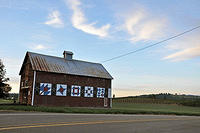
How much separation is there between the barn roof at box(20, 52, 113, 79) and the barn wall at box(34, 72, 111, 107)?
0.62m

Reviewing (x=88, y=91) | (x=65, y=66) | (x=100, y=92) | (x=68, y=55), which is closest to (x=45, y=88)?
(x=65, y=66)

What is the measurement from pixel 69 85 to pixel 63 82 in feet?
3.14

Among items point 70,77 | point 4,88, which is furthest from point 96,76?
point 4,88

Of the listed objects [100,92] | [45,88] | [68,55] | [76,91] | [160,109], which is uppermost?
[68,55]

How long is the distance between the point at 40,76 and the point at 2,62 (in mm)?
16920

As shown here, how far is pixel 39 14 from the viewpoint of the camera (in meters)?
20.2

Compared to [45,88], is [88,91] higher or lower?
lower

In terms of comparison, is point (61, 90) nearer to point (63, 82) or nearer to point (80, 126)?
point (63, 82)

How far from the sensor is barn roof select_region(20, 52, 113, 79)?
29.1 metres

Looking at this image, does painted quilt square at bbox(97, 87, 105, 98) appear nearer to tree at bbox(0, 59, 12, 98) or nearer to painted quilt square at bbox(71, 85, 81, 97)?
painted quilt square at bbox(71, 85, 81, 97)

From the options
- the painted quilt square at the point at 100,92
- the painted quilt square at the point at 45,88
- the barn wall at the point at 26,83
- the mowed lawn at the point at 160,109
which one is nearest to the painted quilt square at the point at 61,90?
the painted quilt square at the point at 45,88

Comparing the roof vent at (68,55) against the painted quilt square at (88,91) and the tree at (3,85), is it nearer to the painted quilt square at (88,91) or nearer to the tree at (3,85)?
the painted quilt square at (88,91)

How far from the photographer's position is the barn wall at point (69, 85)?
27.9m

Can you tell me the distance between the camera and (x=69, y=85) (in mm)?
30250
